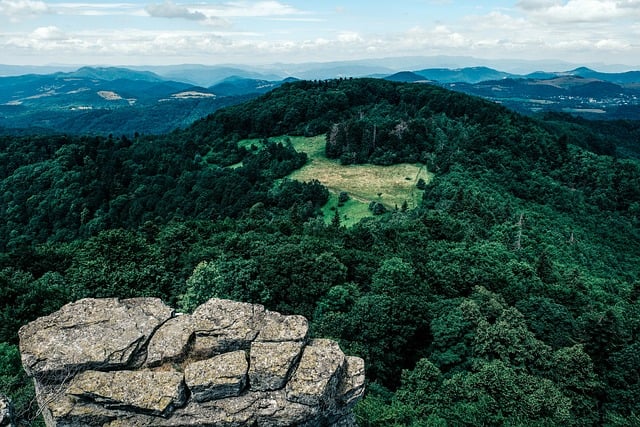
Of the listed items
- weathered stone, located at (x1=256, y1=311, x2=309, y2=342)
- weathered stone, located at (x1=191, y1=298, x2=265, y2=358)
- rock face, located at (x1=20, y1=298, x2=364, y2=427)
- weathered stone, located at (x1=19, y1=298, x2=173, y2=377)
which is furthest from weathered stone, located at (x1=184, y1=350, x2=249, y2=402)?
weathered stone, located at (x1=19, y1=298, x2=173, y2=377)

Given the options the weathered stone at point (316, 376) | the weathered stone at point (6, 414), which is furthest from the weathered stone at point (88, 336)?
the weathered stone at point (316, 376)

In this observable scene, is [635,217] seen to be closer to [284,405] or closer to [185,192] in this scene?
[185,192]

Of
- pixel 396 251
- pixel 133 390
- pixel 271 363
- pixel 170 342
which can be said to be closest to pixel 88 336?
pixel 170 342

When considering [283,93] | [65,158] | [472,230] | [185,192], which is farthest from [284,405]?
[283,93]

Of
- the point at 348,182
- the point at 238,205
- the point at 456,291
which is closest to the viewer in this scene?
the point at 456,291

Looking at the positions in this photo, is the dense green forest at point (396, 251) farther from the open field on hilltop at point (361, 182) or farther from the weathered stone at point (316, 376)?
the weathered stone at point (316, 376)

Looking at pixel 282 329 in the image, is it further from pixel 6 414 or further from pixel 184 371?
pixel 6 414
